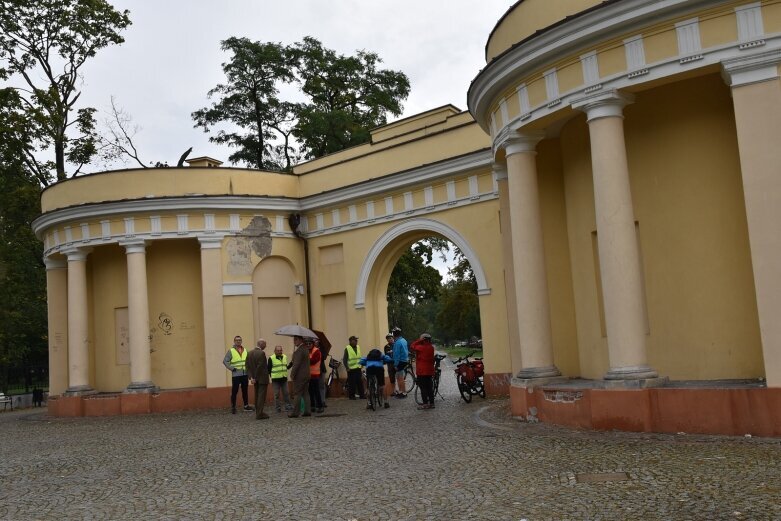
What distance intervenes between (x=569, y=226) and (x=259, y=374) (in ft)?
23.3

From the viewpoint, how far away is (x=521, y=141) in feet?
38.4

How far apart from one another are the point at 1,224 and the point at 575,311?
2702cm

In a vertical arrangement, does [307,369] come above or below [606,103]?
below

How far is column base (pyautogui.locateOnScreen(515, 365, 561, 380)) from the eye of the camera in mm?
11367

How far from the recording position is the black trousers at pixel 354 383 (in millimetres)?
18531

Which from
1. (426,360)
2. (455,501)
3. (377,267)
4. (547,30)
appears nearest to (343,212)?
(377,267)

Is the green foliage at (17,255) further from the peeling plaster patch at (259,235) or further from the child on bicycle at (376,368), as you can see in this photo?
the child on bicycle at (376,368)

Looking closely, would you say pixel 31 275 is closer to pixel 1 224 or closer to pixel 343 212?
pixel 1 224

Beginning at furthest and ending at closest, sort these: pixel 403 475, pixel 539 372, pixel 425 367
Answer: pixel 425 367
pixel 539 372
pixel 403 475

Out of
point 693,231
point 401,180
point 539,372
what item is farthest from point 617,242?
point 401,180

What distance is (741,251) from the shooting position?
32.4ft

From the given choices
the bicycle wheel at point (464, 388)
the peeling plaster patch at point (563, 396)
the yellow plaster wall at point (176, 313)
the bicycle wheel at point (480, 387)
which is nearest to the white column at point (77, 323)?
the yellow plaster wall at point (176, 313)

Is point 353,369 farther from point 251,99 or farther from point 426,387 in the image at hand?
point 251,99

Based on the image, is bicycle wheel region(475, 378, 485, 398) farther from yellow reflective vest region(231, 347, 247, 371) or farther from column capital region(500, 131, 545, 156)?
column capital region(500, 131, 545, 156)
